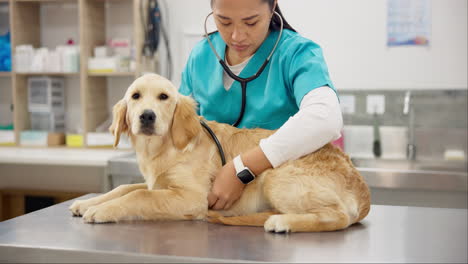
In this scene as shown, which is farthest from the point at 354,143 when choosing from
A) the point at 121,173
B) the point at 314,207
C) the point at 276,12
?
the point at 314,207

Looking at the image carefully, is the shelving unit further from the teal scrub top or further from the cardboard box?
the teal scrub top

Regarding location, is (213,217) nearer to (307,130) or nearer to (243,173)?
(243,173)

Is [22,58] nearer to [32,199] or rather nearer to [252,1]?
[32,199]

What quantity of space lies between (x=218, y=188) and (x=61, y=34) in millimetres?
3199

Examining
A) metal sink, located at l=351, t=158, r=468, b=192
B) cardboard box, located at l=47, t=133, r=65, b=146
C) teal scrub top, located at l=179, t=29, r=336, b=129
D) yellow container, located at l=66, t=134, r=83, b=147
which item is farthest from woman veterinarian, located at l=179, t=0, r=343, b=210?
cardboard box, located at l=47, t=133, r=65, b=146

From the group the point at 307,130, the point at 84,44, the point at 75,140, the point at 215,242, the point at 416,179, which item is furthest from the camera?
the point at 75,140

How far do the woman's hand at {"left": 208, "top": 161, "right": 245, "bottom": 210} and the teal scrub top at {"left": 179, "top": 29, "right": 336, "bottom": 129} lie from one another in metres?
0.28

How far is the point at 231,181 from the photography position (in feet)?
4.19

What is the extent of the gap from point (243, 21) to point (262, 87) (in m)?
0.22

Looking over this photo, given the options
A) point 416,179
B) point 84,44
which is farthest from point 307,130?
point 84,44

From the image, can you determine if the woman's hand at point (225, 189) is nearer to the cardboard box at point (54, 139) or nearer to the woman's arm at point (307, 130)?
the woman's arm at point (307, 130)

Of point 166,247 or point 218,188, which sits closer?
point 166,247

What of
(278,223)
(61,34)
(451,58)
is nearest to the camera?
(278,223)

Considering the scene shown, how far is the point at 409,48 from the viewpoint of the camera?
10.8 ft
